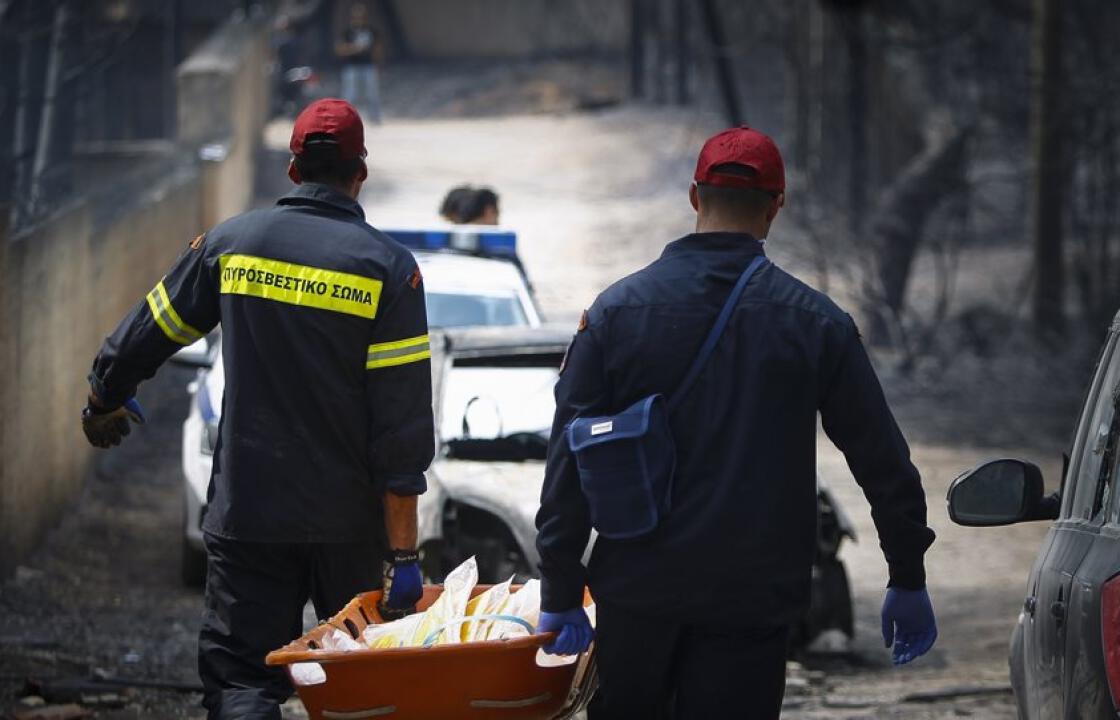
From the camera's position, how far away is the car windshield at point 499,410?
7992 mm

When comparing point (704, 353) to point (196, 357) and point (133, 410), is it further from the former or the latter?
point (196, 357)

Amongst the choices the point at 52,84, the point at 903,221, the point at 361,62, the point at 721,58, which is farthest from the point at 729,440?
the point at 361,62

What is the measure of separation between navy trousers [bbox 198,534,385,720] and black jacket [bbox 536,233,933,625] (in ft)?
3.36

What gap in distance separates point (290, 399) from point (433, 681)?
3.35 feet

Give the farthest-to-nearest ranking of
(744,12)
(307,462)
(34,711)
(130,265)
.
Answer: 1. (744,12)
2. (130,265)
3. (34,711)
4. (307,462)

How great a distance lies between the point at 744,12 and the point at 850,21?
13201mm

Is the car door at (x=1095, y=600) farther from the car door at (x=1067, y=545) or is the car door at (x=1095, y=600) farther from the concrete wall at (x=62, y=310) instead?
the concrete wall at (x=62, y=310)

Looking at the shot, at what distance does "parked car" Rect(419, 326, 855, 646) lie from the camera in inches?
299

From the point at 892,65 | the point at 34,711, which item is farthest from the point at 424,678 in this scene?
the point at 892,65

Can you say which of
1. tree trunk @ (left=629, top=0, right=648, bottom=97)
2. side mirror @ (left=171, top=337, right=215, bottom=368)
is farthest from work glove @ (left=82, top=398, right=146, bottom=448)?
tree trunk @ (left=629, top=0, right=648, bottom=97)

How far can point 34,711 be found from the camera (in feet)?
21.1

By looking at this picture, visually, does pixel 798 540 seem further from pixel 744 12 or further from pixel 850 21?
pixel 744 12

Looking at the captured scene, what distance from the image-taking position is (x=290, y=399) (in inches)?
190

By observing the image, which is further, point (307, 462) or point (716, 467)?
point (307, 462)
